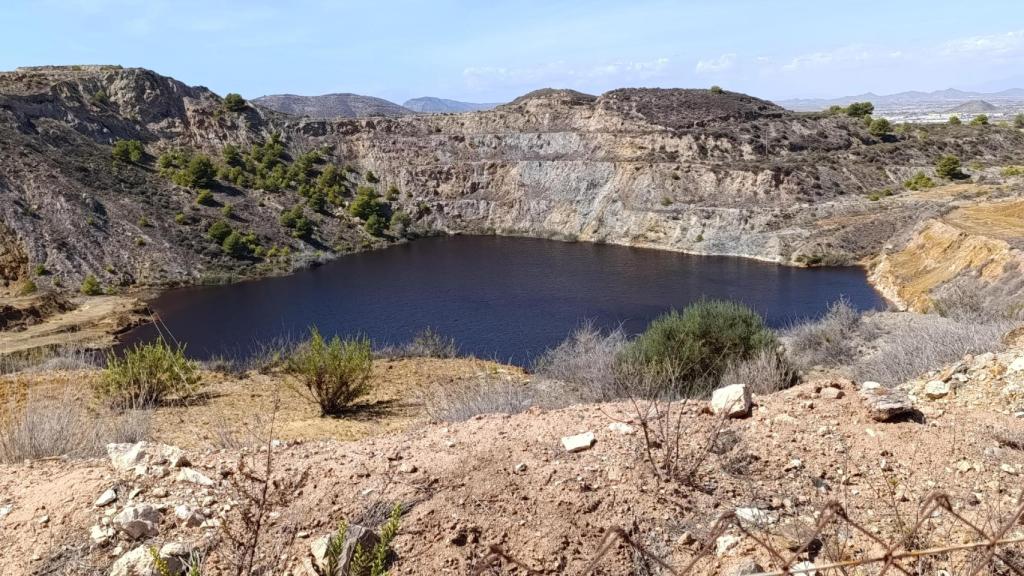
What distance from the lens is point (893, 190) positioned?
143 feet

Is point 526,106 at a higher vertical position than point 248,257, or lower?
higher

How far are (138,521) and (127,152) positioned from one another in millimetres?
49542

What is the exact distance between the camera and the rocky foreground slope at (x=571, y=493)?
3.55m

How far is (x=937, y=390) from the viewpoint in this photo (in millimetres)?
6211

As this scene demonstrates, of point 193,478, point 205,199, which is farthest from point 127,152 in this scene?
point 193,478

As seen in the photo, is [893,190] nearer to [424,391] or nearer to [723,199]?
[723,199]

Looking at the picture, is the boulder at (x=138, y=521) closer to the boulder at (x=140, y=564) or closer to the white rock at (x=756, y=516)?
the boulder at (x=140, y=564)

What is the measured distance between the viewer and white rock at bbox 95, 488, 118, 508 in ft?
13.3

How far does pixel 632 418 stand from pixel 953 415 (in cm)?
275

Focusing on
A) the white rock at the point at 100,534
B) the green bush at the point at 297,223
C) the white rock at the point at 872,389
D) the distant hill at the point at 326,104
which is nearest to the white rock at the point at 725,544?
the white rock at the point at 872,389

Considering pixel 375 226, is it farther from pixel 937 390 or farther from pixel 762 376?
pixel 937 390

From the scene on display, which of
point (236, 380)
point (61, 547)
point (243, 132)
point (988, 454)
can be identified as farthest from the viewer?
point (243, 132)

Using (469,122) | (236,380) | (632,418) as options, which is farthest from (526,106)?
(632,418)

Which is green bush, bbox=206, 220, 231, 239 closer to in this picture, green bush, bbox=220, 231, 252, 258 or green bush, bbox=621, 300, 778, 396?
green bush, bbox=220, 231, 252, 258
